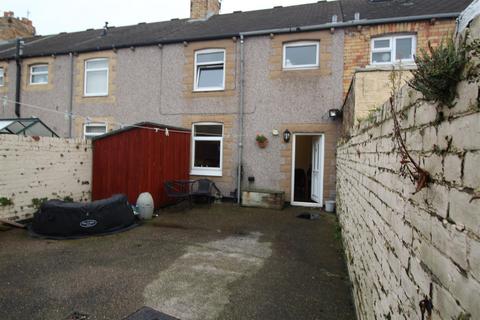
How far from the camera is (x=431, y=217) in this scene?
3.72ft

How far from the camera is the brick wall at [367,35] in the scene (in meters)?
7.46

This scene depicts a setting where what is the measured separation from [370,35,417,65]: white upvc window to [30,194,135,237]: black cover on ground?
7.96m

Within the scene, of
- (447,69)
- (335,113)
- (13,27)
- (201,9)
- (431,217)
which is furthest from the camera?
(13,27)

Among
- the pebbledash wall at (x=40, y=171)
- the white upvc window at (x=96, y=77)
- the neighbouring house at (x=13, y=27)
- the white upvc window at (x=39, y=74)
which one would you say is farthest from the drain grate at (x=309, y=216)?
the neighbouring house at (x=13, y=27)

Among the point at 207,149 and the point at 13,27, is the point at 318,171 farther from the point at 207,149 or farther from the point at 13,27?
the point at 13,27

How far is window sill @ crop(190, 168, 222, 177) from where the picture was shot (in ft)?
30.0

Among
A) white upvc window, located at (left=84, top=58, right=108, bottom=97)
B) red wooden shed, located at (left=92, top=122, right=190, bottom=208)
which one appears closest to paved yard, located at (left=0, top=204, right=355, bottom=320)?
red wooden shed, located at (left=92, top=122, right=190, bottom=208)

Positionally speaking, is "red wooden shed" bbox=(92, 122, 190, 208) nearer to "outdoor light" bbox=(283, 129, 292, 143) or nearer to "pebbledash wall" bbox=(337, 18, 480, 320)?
"outdoor light" bbox=(283, 129, 292, 143)

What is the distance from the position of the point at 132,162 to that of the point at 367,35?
24.4 feet

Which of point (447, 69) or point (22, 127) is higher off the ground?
point (22, 127)

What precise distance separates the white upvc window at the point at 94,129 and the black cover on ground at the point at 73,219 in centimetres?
596

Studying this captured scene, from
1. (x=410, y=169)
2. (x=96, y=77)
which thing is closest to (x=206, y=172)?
(x=96, y=77)

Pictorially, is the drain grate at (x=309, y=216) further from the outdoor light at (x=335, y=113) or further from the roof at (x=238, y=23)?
the roof at (x=238, y=23)

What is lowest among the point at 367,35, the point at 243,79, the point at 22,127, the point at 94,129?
the point at 22,127
